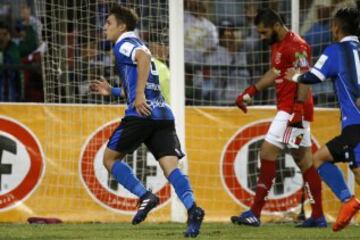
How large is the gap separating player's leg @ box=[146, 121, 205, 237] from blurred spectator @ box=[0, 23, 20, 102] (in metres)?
4.87

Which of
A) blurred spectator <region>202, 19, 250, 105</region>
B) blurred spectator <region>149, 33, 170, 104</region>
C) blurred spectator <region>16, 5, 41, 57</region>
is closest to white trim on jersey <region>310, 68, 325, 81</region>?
blurred spectator <region>149, 33, 170, 104</region>

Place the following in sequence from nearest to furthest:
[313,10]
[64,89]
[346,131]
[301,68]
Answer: [346,131]
[301,68]
[64,89]
[313,10]

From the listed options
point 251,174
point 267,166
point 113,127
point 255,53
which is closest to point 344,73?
point 267,166

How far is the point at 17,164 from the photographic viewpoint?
1169cm

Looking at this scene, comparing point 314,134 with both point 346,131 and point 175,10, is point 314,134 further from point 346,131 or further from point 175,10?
point 346,131

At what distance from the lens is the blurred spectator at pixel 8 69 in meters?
13.9

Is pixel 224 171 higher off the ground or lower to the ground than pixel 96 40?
lower

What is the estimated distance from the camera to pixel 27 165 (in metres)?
11.7

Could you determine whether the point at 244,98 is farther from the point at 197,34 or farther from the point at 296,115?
the point at 197,34

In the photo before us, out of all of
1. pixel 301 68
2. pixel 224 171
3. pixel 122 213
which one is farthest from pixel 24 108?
pixel 301 68

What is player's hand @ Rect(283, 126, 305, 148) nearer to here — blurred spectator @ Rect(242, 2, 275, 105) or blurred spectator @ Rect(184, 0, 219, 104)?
blurred spectator @ Rect(242, 2, 275, 105)

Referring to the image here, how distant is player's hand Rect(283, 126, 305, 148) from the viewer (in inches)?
431

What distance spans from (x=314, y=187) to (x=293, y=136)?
612 millimetres

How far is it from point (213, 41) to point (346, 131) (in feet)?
15.9
